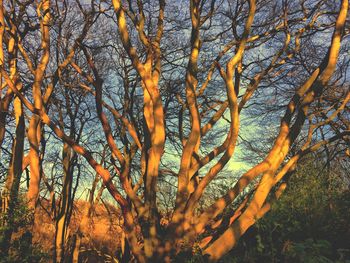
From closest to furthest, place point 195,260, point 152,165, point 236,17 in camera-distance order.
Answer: point 195,260
point 152,165
point 236,17

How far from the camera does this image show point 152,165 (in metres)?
7.62

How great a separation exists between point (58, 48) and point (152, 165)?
7.08 meters

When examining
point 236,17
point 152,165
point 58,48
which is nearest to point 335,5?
point 236,17

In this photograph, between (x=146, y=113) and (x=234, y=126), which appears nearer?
(x=234, y=126)

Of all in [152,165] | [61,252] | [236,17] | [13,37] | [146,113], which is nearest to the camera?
[152,165]

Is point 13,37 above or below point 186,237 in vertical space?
above

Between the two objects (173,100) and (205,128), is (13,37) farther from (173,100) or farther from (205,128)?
(205,128)

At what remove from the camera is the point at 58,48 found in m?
12.8

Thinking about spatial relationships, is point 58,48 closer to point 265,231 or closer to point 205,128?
point 205,128

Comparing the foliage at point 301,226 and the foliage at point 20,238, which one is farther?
the foliage at point 20,238

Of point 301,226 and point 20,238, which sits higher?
point 20,238

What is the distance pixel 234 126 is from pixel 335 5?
5282mm

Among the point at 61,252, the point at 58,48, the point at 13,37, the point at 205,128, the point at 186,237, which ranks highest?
the point at 58,48

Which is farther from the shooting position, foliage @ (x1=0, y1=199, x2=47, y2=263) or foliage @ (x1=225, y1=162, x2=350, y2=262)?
foliage @ (x1=0, y1=199, x2=47, y2=263)
